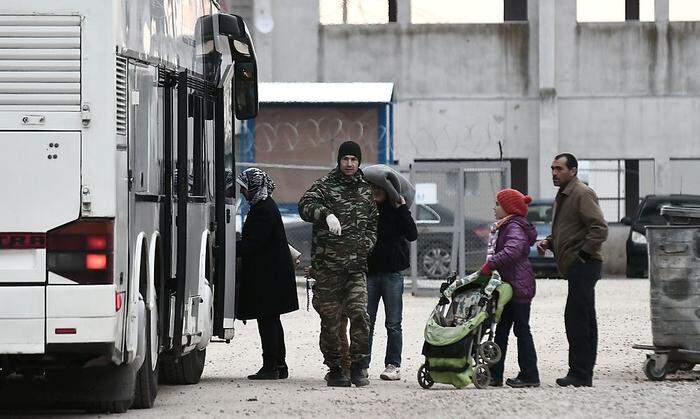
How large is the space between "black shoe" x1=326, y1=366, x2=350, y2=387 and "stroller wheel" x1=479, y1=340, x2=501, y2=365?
111 centimetres

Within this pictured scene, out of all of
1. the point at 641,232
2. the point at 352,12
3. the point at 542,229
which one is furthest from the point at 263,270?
the point at 352,12

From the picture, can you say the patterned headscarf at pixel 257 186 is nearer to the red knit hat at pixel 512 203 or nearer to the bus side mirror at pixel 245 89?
the bus side mirror at pixel 245 89

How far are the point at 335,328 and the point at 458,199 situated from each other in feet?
42.8

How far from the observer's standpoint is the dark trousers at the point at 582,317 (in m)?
13.2

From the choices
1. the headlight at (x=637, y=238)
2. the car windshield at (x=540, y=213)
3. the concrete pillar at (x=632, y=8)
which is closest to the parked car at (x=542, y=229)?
the car windshield at (x=540, y=213)

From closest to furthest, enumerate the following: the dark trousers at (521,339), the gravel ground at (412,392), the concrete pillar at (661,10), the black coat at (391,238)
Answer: the gravel ground at (412,392), the dark trousers at (521,339), the black coat at (391,238), the concrete pillar at (661,10)

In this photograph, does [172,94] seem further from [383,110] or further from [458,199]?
[383,110]

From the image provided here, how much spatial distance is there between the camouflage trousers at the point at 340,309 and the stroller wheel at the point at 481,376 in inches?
40.1

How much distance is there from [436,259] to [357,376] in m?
13.7

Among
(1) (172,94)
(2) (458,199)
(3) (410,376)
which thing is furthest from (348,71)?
(1) (172,94)

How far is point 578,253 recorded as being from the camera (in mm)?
13203

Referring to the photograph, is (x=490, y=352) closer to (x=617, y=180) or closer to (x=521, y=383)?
(x=521, y=383)

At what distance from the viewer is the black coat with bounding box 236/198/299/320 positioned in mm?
14859

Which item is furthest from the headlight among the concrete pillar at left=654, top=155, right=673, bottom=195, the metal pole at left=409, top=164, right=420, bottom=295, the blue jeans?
the blue jeans
